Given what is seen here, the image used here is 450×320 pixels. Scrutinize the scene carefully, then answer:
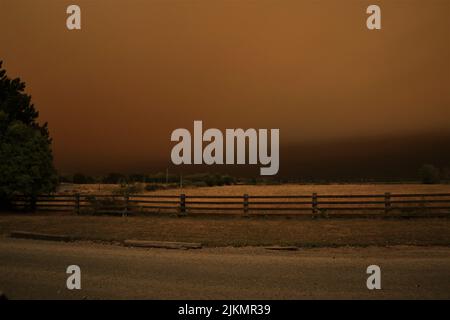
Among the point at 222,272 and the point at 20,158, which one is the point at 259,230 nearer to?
the point at 222,272

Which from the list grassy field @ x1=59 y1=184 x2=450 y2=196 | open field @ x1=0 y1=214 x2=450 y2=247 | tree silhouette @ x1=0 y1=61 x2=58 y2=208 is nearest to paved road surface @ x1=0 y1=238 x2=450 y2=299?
open field @ x1=0 y1=214 x2=450 y2=247

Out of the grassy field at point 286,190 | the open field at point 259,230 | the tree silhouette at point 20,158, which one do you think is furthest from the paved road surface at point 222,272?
the grassy field at point 286,190

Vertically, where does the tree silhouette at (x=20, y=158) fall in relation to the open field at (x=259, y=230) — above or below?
above

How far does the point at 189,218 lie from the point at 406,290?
46.5 ft

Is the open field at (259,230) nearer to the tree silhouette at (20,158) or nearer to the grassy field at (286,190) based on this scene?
the tree silhouette at (20,158)

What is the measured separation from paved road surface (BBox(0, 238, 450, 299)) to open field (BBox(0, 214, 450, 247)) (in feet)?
4.14

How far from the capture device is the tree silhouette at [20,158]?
22.2 metres

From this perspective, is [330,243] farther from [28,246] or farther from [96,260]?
[28,246]

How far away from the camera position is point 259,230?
14883mm

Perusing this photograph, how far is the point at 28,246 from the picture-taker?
11.1m

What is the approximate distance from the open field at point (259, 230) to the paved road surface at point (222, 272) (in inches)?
49.6

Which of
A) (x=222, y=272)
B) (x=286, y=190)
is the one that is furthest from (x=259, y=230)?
(x=286, y=190)

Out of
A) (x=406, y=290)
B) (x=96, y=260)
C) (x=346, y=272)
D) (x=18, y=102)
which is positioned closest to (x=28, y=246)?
(x=96, y=260)

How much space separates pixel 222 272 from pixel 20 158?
19.2 m
